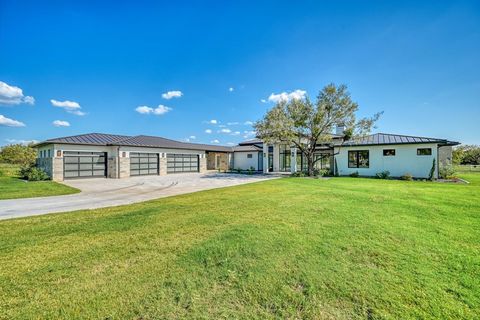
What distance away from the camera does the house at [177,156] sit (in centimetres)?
1708

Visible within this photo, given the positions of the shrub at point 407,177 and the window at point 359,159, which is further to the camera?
the window at point 359,159

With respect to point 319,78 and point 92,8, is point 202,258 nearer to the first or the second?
point 92,8

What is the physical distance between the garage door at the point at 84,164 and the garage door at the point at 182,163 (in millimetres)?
5970

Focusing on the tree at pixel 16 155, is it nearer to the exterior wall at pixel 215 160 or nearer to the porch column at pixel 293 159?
the exterior wall at pixel 215 160

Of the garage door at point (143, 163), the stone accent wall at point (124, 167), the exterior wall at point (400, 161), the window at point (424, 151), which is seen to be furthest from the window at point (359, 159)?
the stone accent wall at point (124, 167)

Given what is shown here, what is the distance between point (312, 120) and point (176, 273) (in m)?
18.6

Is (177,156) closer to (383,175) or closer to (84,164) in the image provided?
(84,164)

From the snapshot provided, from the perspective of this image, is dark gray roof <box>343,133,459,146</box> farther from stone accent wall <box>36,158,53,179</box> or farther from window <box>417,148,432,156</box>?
stone accent wall <box>36,158,53,179</box>

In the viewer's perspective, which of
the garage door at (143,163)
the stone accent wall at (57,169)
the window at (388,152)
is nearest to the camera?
the stone accent wall at (57,169)

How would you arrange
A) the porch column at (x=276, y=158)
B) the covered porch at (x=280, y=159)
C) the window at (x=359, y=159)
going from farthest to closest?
the porch column at (x=276, y=158), the covered porch at (x=280, y=159), the window at (x=359, y=159)

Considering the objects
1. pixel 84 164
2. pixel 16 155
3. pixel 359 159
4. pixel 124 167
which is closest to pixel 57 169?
pixel 84 164

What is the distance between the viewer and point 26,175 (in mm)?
17609

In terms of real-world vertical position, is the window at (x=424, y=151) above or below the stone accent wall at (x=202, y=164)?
above

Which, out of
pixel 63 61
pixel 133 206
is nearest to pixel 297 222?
pixel 133 206
